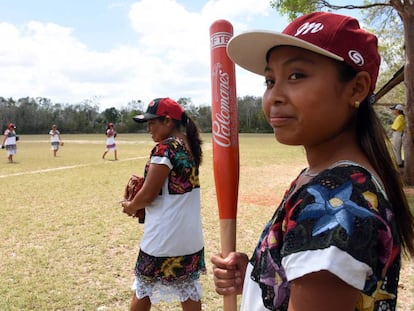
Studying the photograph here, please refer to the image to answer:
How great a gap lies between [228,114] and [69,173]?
13.1 metres

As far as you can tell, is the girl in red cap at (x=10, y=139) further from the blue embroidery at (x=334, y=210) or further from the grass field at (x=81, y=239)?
the blue embroidery at (x=334, y=210)

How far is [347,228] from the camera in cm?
84

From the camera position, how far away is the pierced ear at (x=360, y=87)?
1.11 meters

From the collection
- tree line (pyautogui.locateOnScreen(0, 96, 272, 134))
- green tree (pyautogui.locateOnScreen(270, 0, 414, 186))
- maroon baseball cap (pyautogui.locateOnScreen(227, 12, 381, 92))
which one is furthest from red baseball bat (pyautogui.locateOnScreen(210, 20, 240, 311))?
tree line (pyautogui.locateOnScreen(0, 96, 272, 134))

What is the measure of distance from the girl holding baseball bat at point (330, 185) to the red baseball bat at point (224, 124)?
44cm

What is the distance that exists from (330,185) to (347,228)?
0.41ft

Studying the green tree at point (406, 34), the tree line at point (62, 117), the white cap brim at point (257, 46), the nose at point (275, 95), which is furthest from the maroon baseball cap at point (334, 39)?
the tree line at point (62, 117)

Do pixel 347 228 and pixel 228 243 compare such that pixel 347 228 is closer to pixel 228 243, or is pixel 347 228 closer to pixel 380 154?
pixel 380 154

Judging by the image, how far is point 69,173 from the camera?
13891mm

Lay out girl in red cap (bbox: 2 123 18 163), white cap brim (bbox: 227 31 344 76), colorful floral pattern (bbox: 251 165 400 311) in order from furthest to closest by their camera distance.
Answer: girl in red cap (bbox: 2 123 18 163) → white cap brim (bbox: 227 31 344 76) → colorful floral pattern (bbox: 251 165 400 311)

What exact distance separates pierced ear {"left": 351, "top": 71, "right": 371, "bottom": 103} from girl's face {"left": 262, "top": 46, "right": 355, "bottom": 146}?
2 cm

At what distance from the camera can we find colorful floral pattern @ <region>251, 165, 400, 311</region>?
846 millimetres

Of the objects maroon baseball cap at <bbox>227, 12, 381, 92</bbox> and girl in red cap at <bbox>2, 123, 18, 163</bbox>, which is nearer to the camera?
maroon baseball cap at <bbox>227, 12, 381, 92</bbox>

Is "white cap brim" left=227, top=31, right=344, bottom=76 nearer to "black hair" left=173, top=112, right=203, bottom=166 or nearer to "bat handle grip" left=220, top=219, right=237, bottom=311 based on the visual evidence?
"bat handle grip" left=220, top=219, right=237, bottom=311
